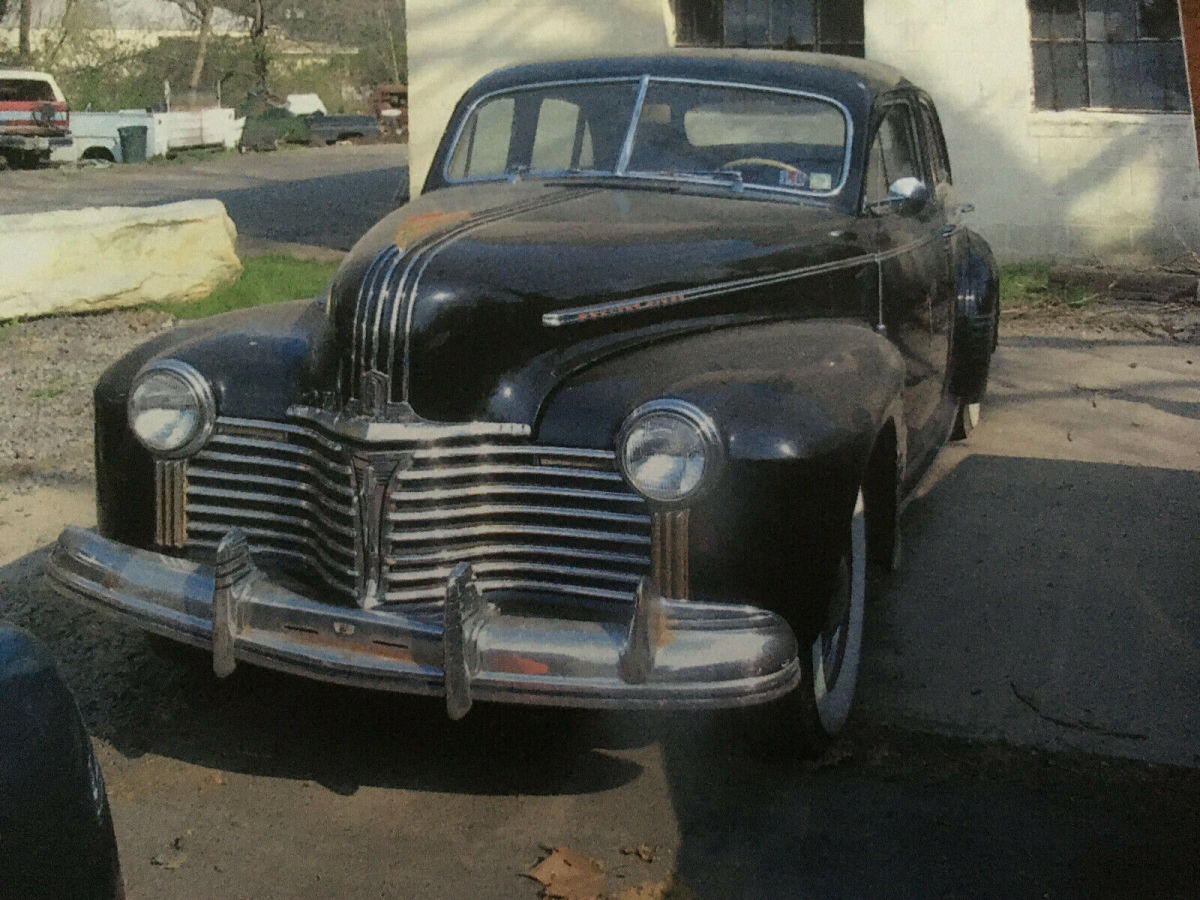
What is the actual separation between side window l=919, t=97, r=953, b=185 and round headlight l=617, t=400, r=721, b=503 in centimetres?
275

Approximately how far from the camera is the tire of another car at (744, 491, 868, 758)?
3.38 m

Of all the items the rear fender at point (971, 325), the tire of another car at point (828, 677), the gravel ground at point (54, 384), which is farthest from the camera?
the gravel ground at point (54, 384)

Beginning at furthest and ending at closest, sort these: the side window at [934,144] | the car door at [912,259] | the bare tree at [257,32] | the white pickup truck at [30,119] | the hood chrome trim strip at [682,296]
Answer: the bare tree at [257,32]
the white pickup truck at [30,119]
the side window at [934,144]
the car door at [912,259]
the hood chrome trim strip at [682,296]

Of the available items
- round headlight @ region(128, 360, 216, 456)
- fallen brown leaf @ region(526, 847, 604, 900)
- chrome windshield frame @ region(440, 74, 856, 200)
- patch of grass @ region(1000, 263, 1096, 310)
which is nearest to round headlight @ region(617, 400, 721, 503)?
fallen brown leaf @ region(526, 847, 604, 900)

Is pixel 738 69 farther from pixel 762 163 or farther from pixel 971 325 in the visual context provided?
pixel 971 325

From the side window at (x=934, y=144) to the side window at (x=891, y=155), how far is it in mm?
200

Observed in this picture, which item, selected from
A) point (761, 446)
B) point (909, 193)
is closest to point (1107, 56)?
point (909, 193)

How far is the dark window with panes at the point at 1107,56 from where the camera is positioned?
11.1 meters

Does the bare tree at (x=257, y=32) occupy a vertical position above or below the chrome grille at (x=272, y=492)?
above

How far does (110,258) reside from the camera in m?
9.71

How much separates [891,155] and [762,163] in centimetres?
66

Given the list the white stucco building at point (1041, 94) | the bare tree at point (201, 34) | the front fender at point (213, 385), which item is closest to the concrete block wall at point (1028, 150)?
the white stucco building at point (1041, 94)

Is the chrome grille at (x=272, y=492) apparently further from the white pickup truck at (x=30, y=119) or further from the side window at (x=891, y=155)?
the white pickup truck at (x=30, y=119)

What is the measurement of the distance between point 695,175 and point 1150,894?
244 cm
